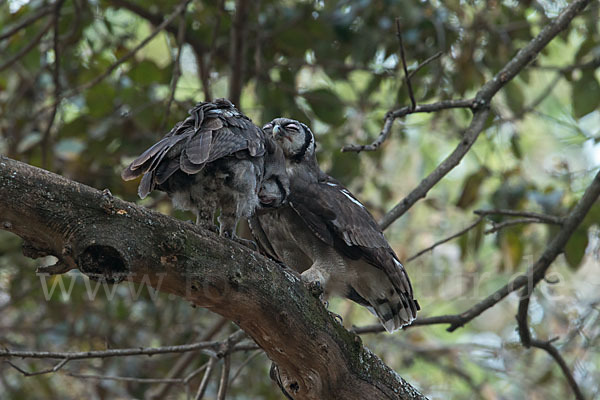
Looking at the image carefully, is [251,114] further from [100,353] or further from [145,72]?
[100,353]

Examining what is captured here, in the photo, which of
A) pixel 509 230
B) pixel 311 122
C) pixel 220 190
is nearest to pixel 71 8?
pixel 311 122

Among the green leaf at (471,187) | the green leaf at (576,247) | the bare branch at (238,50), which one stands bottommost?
the green leaf at (576,247)

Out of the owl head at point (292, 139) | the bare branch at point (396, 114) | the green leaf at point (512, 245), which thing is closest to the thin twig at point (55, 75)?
the owl head at point (292, 139)

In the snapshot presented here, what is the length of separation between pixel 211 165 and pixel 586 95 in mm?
2625

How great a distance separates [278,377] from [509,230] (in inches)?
97.8

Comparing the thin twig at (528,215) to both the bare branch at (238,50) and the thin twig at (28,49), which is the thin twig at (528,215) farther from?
the thin twig at (28,49)

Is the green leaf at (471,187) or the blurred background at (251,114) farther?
the green leaf at (471,187)

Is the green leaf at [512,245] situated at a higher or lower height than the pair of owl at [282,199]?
lower

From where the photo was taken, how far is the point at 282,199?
133 inches

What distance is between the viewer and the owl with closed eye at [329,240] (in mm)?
3562

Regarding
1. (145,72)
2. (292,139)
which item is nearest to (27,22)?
(145,72)

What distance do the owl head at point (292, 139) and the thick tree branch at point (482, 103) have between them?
722 millimetres

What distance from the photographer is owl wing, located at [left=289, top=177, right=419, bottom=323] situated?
11.6 feet

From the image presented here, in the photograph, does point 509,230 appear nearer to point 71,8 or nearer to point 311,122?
point 311,122
